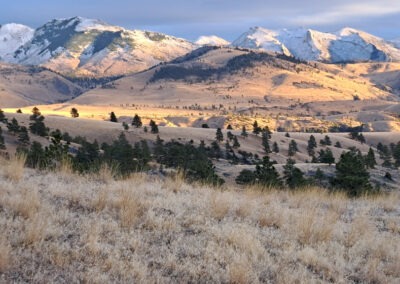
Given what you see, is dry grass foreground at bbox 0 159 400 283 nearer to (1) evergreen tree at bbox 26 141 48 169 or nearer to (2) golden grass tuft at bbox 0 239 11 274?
(2) golden grass tuft at bbox 0 239 11 274

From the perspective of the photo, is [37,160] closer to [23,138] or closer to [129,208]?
[129,208]

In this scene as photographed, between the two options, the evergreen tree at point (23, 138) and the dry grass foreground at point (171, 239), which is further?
the evergreen tree at point (23, 138)

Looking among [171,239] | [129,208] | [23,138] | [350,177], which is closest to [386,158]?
[350,177]

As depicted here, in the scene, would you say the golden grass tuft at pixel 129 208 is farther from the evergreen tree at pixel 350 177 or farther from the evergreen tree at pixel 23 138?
the evergreen tree at pixel 23 138

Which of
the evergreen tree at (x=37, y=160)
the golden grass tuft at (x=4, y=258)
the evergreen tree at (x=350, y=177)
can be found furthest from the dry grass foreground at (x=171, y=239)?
the evergreen tree at (x=350, y=177)

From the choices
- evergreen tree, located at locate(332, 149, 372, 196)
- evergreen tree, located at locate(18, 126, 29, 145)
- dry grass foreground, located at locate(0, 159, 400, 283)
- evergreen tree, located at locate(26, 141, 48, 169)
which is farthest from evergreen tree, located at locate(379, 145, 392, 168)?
dry grass foreground, located at locate(0, 159, 400, 283)

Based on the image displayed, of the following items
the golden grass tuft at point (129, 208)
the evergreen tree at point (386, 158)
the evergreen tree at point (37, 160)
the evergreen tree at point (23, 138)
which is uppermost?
the golden grass tuft at point (129, 208)

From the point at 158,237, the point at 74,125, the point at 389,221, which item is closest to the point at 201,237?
the point at 158,237

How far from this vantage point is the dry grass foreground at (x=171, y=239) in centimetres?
700

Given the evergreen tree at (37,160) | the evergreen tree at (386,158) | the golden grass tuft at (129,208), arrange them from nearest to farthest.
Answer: the golden grass tuft at (129,208), the evergreen tree at (37,160), the evergreen tree at (386,158)

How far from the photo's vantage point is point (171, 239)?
8.71 metres

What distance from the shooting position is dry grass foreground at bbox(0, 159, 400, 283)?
700 centimetres

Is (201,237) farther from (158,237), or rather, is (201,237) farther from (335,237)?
(335,237)

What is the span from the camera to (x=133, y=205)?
990 cm
